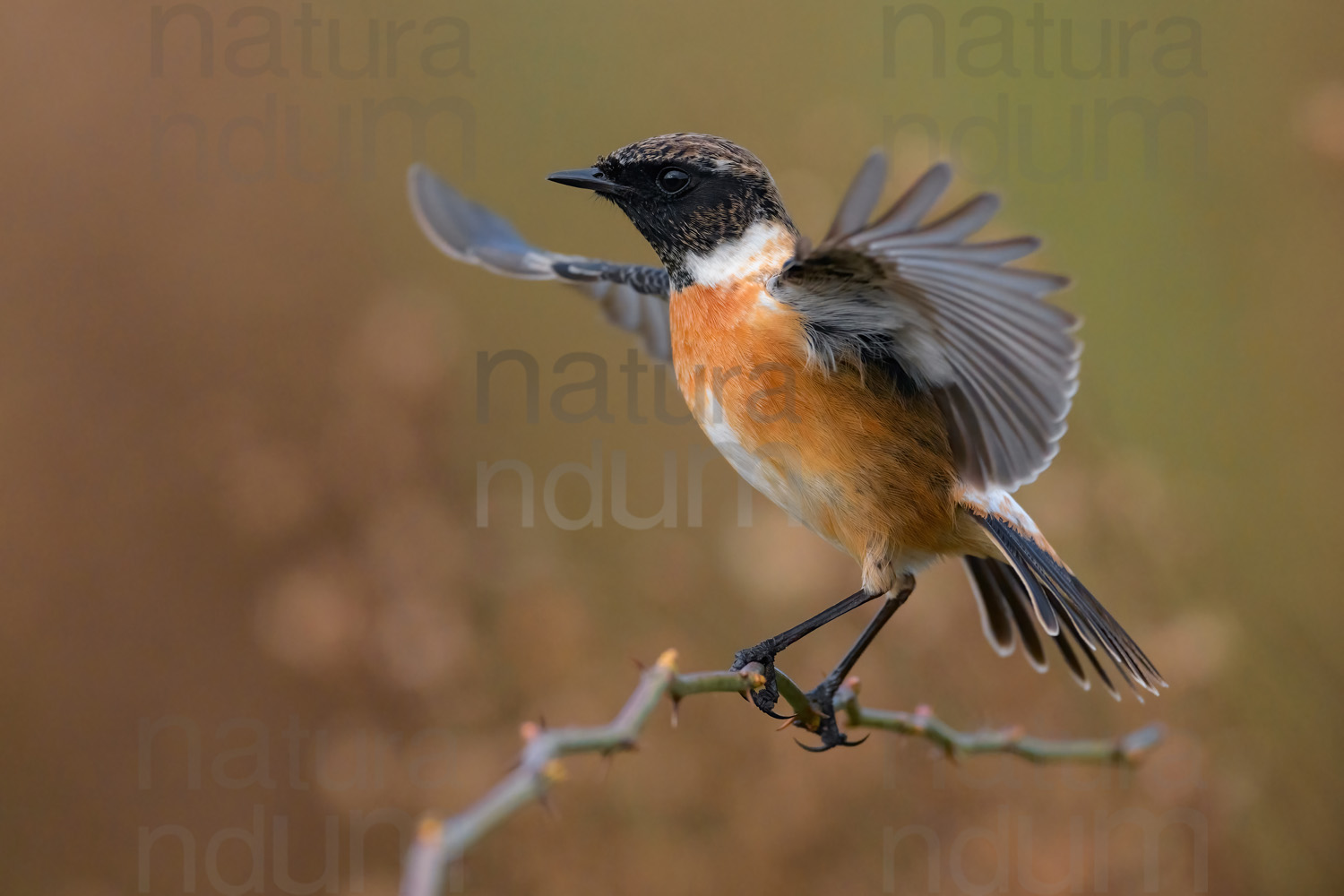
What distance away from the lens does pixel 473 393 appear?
14.5ft

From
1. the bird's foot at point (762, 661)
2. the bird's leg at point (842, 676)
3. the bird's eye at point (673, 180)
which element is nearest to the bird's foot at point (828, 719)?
the bird's leg at point (842, 676)

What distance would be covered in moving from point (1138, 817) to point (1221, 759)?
367 millimetres

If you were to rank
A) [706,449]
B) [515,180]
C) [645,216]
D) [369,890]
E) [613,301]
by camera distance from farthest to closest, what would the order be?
[515,180], [706,449], [613,301], [369,890], [645,216]

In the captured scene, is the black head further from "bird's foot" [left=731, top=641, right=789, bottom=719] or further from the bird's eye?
"bird's foot" [left=731, top=641, right=789, bottom=719]

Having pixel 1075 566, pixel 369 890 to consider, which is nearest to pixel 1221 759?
pixel 1075 566

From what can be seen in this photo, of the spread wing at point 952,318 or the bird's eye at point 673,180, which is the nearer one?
the spread wing at point 952,318

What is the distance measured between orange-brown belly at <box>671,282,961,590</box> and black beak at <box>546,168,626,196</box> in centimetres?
41

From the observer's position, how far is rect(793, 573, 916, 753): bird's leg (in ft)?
10.3

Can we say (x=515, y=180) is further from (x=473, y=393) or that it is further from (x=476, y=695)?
(x=476, y=695)

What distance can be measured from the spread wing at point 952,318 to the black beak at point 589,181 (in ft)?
2.39

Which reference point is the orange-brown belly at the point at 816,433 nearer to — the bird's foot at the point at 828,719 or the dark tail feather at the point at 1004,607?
the bird's foot at the point at 828,719

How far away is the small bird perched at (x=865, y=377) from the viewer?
2549 millimetres

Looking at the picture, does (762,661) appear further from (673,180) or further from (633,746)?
(633,746)

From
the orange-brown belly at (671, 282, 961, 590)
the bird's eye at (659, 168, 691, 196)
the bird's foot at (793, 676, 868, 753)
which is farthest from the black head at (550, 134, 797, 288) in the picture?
the bird's foot at (793, 676, 868, 753)
